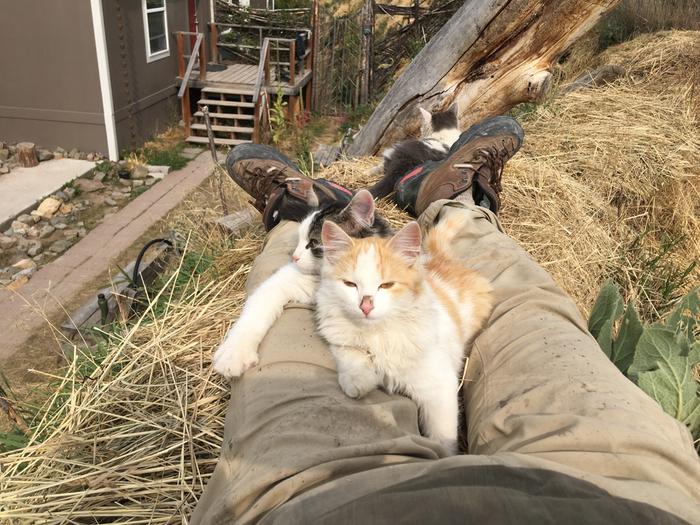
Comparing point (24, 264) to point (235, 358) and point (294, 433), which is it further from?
point (294, 433)

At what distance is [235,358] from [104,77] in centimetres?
937

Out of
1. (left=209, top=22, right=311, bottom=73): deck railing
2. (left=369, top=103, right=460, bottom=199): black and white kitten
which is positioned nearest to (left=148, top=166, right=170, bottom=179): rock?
(left=209, top=22, right=311, bottom=73): deck railing

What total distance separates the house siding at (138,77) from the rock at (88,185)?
4.38ft

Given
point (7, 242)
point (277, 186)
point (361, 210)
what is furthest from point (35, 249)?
point (361, 210)

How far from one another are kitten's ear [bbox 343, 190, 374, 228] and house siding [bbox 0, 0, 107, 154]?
9.02 meters

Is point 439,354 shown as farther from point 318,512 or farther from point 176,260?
point 176,260

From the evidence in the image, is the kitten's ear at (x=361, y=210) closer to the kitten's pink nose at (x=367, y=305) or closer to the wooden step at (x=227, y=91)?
the kitten's pink nose at (x=367, y=305)

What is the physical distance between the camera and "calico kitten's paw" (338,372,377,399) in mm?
1729

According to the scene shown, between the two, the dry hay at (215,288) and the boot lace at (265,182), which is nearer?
the dry hay at (215,288)

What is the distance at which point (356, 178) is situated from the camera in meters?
4.70

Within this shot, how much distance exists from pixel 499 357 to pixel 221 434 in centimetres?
118

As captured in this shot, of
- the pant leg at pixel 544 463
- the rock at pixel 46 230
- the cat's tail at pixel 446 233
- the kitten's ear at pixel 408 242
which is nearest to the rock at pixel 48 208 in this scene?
the rock at pixel 46 230

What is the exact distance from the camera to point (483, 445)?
1660 mm

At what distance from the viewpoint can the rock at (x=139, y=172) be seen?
31.1 feet
